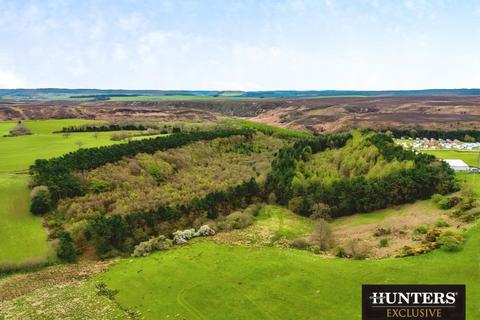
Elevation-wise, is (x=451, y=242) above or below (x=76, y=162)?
below

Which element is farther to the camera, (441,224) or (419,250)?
(441,224)

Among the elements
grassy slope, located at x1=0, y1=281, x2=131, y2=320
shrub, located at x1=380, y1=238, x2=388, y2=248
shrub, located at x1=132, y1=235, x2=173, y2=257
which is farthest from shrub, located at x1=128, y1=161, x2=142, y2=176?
shrub, located at x1=380, y1=238, x2=388, y2=248

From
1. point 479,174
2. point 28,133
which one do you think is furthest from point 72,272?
point 28,133

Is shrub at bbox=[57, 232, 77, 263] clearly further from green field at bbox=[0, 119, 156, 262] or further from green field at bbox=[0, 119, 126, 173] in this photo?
green field at bbox=[0, 119, 126, 173]

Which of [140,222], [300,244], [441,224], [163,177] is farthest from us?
[163,177]

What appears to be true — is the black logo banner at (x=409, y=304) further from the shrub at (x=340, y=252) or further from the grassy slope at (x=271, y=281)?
the shrub at (x=340, y=252)

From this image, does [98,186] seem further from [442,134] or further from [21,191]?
[442,134]

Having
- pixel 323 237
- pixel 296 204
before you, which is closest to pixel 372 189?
pixel 296 204
